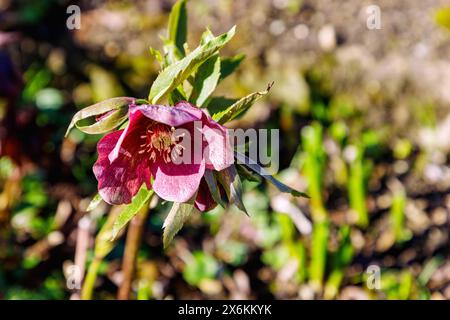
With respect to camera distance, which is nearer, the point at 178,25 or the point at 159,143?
the point at 159,143

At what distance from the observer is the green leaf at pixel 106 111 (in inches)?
36.0

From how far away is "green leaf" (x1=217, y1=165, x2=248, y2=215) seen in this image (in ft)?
3.01

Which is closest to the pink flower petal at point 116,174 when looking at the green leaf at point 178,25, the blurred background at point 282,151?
the green leaf at point 178,25

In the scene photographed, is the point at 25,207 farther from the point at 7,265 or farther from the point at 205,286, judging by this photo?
the point at 205,286

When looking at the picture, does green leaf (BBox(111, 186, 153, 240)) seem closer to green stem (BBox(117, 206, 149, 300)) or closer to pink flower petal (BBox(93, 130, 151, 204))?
pink flower petal (BBox(93, 130, 151, 204))

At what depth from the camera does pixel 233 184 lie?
930 millimetres

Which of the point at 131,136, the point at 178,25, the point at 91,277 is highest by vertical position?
the point at 178,25

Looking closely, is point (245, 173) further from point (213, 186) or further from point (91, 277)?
point (91, 277)

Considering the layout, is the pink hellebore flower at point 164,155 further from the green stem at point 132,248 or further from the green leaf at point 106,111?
the green stem at point 132,248

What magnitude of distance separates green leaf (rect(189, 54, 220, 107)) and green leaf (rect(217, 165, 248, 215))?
0.62ft

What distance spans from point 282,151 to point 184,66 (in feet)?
4.42

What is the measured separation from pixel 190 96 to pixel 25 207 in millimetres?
1184

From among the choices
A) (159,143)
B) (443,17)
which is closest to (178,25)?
(159,143)

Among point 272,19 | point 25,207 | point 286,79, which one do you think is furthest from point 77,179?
point 272,19
